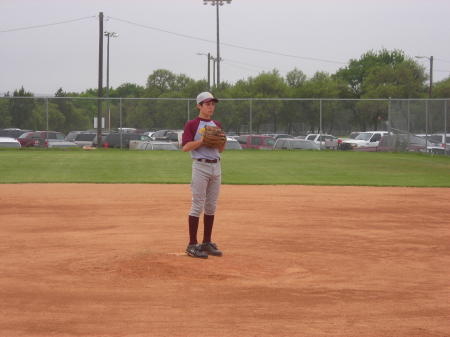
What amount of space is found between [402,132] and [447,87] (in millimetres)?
31110

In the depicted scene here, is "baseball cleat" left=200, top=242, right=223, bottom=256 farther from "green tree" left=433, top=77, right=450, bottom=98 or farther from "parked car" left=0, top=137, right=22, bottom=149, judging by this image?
"green tree" left=433, top=77, right=450, bottom=98

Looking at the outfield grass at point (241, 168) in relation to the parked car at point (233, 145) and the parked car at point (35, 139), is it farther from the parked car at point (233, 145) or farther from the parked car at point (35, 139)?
the parked car at point (35, 139)

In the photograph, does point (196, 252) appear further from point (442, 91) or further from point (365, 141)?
point (442, 91)

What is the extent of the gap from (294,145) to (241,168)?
10626 millimetres

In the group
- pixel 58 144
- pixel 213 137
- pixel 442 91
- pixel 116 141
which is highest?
pixel 442 91

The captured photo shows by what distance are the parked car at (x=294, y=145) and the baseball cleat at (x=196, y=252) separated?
25378 mm

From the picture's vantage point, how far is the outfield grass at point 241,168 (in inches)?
787

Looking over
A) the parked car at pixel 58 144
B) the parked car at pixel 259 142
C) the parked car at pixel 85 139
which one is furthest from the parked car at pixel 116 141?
the parked car at pixel 259 142

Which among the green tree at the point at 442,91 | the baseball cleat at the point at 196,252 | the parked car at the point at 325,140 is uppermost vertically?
the green tree at the point at 442,91

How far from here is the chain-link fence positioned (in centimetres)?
3275

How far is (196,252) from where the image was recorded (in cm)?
837

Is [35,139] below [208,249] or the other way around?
the other way around

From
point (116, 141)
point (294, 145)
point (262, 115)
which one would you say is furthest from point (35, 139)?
point (294, 145)

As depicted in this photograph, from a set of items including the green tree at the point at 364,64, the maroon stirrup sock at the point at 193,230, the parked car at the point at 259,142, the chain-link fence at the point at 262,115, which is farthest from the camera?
the green tree at the point at 364,64
